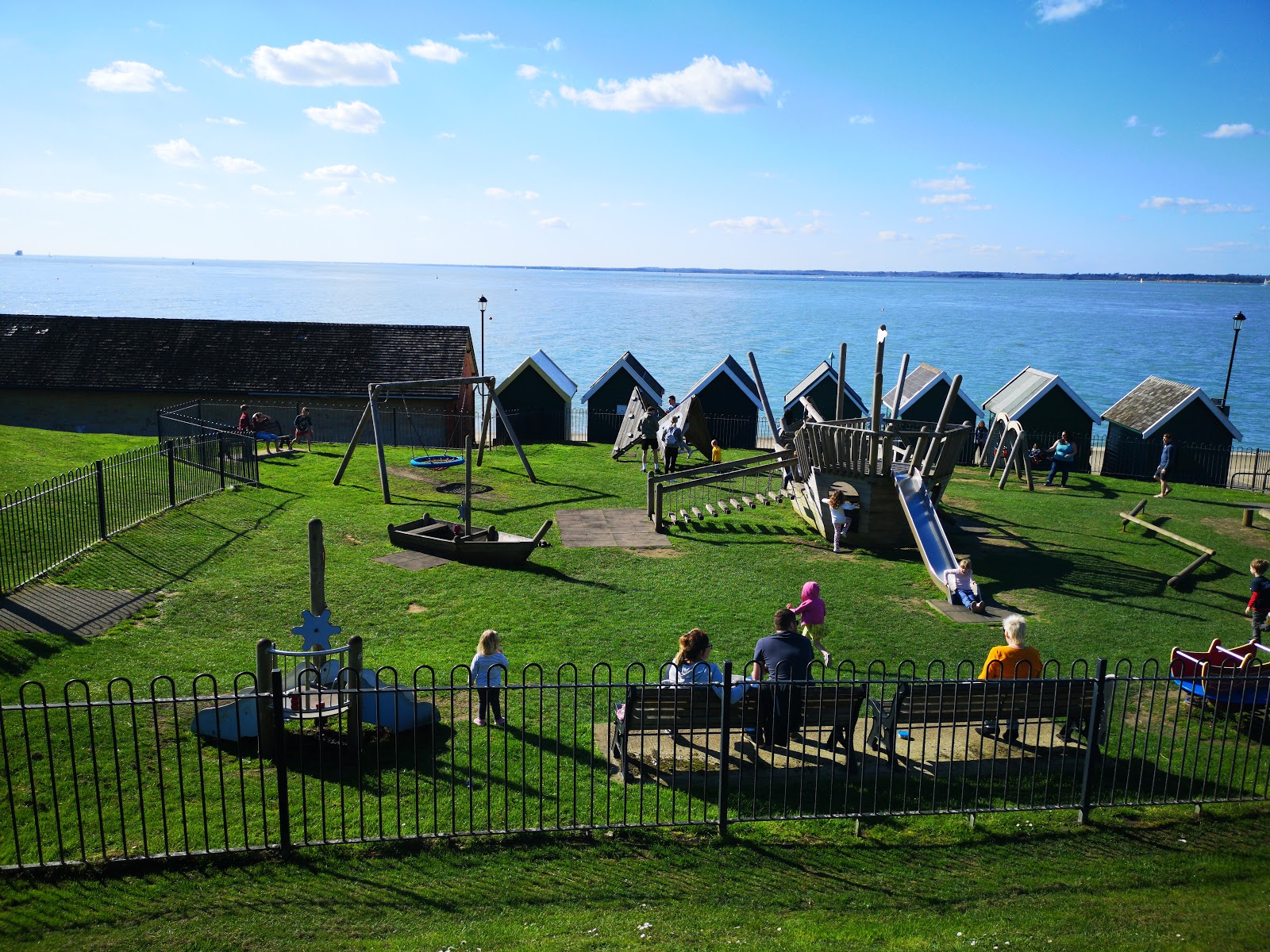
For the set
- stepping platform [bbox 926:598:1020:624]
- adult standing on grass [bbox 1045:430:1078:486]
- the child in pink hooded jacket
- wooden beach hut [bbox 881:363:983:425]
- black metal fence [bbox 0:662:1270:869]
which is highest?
wooden beach hut [bbox 881:363:983:425]

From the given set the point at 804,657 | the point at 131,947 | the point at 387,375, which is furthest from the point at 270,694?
the point at 387,375

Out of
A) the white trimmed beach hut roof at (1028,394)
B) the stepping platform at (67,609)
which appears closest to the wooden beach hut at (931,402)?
the white trimmed beach hut roof at (1028,394)

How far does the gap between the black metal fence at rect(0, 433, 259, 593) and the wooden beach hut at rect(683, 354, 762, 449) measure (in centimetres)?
1727

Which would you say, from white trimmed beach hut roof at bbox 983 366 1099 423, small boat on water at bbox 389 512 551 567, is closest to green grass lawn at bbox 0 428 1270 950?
small boat on water at bbox 389 512 551 567

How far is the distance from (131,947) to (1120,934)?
287 inches

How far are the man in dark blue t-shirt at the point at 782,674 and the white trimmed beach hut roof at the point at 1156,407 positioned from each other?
27428 millimetres

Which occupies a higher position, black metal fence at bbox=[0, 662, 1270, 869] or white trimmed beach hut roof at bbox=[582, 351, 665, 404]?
white trimmed beach hut roof at bbox=[582, 351, 665, 404]

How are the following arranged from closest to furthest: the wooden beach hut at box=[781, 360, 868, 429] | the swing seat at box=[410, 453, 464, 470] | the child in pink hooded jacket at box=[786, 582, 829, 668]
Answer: the child in pink hooded jacket at box=[786, 582, 829, 668]
the swing seat at box=[410, 453, 464, 470]
the wooden beach hut at box=[781, 360, 868, 429]

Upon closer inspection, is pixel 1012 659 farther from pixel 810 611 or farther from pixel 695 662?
pixel 695 662

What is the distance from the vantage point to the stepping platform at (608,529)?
19.9 metres

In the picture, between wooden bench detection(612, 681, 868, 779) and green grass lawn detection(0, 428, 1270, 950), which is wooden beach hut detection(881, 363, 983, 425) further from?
wooden bench detection(612, 681, 868, 779)

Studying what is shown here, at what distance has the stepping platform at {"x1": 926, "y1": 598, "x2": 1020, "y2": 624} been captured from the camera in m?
15.7

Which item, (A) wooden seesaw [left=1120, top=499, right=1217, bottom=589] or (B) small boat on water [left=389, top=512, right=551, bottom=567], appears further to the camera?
(A) wooden seesaw [left=1120, top=499, right=1217, bottom=589]

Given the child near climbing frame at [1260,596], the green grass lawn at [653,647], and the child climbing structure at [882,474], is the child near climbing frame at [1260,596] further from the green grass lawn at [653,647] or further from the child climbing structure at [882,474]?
the child climbing structure at [882,474]
